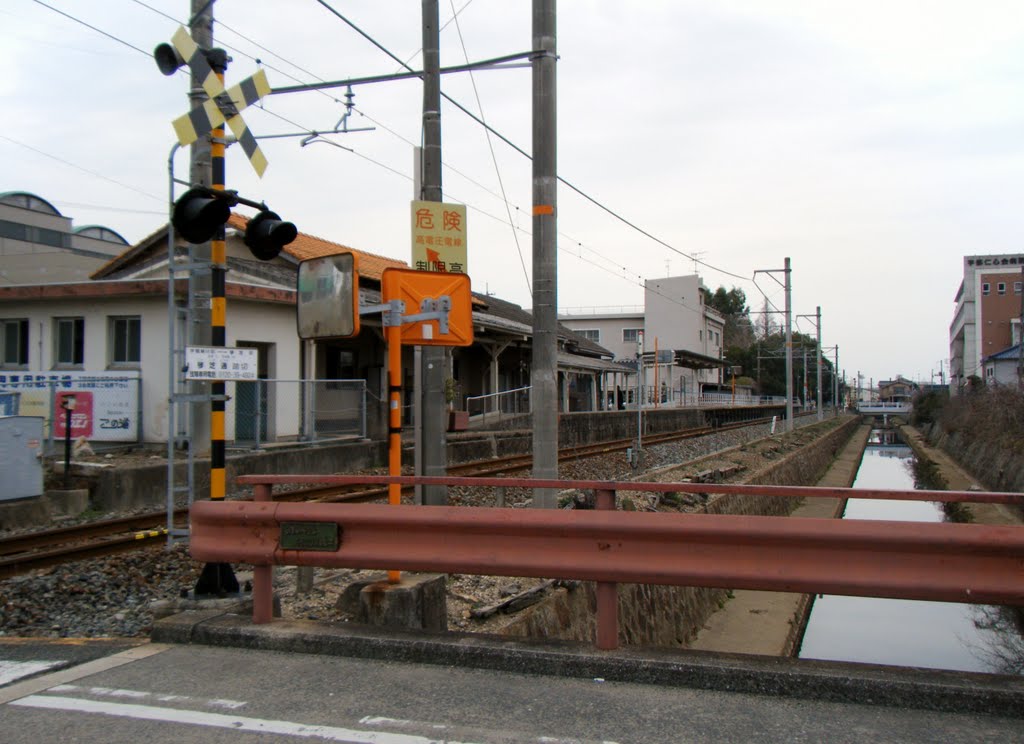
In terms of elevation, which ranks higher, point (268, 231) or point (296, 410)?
point (268, 231)

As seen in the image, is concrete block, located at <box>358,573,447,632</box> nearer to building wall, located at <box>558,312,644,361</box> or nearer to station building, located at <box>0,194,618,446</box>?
station building, located at <box>0,194,618,446</box>

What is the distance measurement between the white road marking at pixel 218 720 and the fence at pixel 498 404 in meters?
20.9

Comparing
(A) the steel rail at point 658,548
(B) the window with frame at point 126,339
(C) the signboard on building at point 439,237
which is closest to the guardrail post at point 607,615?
(A) the steel rail at point 658,548

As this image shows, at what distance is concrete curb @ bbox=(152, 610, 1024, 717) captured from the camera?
3.66m

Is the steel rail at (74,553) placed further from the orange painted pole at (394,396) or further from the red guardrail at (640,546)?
the red guardrail at (640,546)

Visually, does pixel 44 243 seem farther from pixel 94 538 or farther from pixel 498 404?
pixel 94 538

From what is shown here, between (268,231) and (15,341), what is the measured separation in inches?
619

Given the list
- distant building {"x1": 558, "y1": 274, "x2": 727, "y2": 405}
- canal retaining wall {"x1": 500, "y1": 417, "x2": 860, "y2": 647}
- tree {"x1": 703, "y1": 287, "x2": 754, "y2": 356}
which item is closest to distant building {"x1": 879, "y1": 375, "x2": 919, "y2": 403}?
tree {"x1": 703, "y1": 287, "x2": 754, "y2": 356}

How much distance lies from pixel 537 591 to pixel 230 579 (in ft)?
8.54

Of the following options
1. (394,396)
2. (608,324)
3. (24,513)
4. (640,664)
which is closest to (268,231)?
(394,396)

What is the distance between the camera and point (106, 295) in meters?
16.6

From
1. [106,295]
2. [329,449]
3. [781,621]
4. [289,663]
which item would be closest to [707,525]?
[289,663]

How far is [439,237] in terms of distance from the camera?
7332 mm

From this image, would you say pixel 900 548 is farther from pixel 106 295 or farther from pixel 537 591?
pixel 106 295
